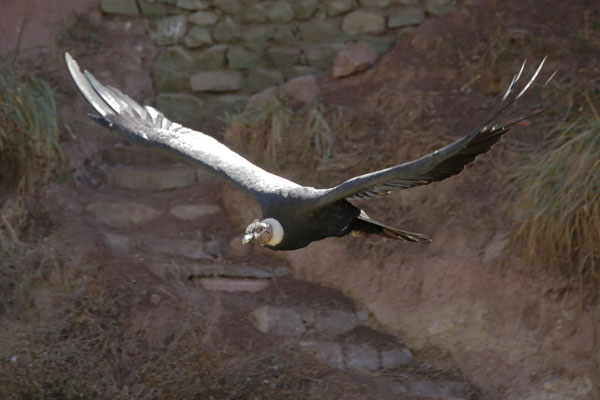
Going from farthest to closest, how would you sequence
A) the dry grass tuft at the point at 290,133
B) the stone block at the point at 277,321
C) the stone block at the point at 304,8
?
the stone block at the point at 304,8, the dry grass tuft at the point at 290,133, the stone block at the point at 277,321

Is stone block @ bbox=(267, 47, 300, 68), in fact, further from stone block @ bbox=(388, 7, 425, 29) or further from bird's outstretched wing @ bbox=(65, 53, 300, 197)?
bird's outstretched wing @ bbox=(65, 53, 300, 197)

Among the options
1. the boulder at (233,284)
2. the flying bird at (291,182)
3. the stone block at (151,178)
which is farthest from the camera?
the stone block at (151,178)

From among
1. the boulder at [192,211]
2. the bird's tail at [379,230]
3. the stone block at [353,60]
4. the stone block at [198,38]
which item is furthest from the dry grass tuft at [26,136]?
the bird's tail at [379,230]

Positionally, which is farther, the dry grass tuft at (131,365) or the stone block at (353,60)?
the stone block at (353,60)

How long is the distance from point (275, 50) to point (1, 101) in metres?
2.41

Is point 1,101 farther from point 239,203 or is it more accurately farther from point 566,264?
point 566,264

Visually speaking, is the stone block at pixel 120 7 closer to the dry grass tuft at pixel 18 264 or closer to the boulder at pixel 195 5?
the boulder at pixel 195 5

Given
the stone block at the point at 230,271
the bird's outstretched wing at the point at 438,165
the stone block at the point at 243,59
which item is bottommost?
the stone block at the point at 230,271

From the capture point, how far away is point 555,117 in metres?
5.46

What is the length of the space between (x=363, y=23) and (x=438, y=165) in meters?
3.87

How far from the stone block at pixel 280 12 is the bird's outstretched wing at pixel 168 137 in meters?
2.22

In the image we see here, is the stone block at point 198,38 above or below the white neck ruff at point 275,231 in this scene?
below

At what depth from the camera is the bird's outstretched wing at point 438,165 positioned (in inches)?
119

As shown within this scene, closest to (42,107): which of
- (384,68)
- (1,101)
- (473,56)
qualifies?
(1,101)
